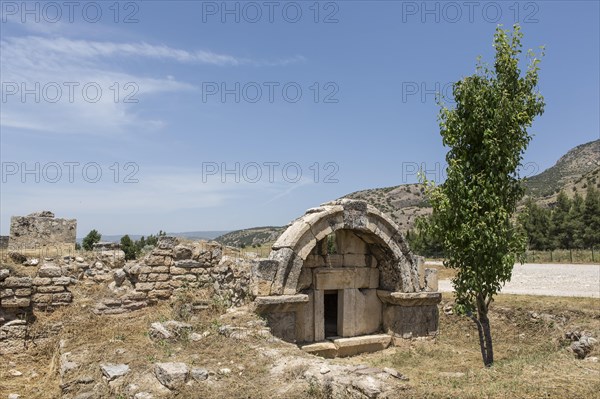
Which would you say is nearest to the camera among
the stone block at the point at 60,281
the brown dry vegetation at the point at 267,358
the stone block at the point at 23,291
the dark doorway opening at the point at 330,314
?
the brown dry vegetation at the point at 267,358

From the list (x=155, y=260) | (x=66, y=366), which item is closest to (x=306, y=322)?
(x=155, y=260)

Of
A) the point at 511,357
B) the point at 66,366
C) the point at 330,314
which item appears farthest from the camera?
the point at 330,314

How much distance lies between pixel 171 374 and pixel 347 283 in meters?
5.73

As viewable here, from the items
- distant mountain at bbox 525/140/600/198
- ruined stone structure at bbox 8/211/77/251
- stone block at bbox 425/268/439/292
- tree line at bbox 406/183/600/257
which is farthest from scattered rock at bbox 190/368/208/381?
distant mountain at bbox 525/140/600/198

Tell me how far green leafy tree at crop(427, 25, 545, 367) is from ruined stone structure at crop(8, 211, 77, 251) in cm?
1464

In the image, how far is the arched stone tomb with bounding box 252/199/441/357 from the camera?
9.79 m

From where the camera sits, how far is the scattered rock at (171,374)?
20.6 ft

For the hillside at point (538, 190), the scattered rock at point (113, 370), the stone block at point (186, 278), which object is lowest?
the scattered rock at point (113, 370)

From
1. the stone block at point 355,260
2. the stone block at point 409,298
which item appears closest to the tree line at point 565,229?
the stone block at point 409,298

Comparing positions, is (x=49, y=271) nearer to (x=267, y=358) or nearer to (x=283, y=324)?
(x=283, y=324)

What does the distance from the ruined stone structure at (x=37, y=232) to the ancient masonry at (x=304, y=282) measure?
633cm

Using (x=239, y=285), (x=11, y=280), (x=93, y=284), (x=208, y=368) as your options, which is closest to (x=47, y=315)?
(x=11, y=280)

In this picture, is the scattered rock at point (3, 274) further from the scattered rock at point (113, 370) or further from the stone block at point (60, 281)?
the scattered rock at point (113, 370)

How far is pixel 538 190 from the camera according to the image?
8406 centimetres
